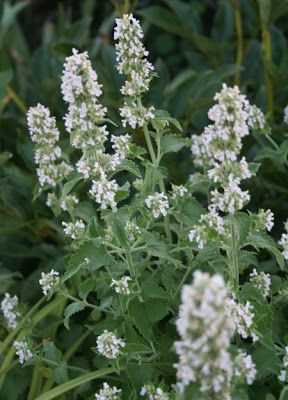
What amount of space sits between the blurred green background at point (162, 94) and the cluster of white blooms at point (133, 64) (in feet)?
1.33

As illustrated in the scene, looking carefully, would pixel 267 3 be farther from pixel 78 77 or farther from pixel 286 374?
pixel 286 374

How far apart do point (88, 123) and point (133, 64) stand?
0.16 m

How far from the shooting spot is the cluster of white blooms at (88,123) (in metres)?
1.45

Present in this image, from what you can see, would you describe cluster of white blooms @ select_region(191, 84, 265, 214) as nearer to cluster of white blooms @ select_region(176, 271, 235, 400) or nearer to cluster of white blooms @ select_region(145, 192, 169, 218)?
cluster of white blooms @ select_region(145, 192, 169, 218)

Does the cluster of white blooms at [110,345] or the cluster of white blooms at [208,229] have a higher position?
the cluster of white blooms at [208,229]

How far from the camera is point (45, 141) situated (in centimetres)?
170

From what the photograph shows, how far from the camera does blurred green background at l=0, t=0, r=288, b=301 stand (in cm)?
224

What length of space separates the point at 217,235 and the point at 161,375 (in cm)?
41

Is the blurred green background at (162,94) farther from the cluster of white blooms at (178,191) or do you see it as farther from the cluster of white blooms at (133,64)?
the cluster of white blooms at (133,64)

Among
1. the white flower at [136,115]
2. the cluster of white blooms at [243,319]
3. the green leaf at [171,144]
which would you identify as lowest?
the cluster of white blooms at [243,319]

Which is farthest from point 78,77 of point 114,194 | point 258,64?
point 258,64

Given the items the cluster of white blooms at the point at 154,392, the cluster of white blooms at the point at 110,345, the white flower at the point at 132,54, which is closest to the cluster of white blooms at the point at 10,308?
the cluster of white blooms at the point at 110,345

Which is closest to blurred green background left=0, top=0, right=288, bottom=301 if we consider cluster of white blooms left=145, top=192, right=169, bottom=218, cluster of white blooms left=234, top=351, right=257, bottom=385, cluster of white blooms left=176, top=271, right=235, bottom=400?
cluster of white blooms left=145, top=192, right=169, bottom=218

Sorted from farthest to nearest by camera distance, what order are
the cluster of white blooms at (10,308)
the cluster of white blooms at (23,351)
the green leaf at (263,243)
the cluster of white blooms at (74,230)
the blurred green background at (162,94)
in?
the blurred green background at (162,94) → the cluster of white blooms at (10,308) → the cluster of white blooms at (23,351) → the cluster of white blooms at (74,230) → the green leaf at (263,243)
